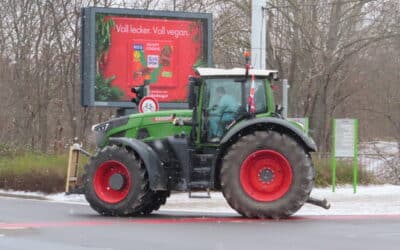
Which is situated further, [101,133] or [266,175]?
[101,133]

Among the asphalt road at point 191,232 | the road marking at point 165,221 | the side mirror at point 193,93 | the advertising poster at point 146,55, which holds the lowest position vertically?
the road marking at point 165,221

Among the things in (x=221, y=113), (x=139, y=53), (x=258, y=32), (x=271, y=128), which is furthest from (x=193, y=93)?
(x=139, y=53)

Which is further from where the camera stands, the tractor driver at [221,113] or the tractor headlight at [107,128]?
the tractor headlight at [107,128]

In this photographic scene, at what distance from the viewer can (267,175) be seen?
13.7 m

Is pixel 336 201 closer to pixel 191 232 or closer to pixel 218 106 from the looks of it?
pixel 218 106

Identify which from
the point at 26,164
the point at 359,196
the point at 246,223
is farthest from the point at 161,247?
the point at 26,164

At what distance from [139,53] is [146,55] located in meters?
0.23

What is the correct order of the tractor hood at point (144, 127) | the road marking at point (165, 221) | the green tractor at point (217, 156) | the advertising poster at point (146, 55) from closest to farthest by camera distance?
1. the road marking at point (165, 221)
2. the green tractor at point (217, 156)
3. the tractor hood at point (144, 127)
4. the advertising poster at point (146, 55)

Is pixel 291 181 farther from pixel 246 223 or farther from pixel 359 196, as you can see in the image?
pixel 359 196

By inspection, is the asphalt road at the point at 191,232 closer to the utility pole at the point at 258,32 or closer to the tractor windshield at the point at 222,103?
the tractor windshield at the point at 222,103

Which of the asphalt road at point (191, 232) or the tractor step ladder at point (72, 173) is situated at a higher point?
the tractor step ladder at point (72, 173)

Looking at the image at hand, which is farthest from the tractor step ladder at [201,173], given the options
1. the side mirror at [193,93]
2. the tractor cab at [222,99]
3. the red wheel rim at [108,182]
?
the red wheel rim at [108,182]

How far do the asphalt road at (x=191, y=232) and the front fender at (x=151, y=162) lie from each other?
65 cm

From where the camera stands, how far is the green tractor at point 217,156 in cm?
1352
